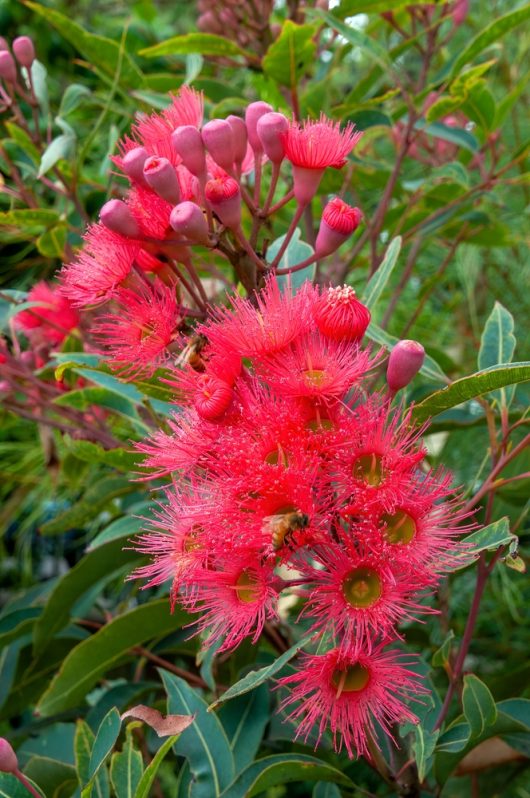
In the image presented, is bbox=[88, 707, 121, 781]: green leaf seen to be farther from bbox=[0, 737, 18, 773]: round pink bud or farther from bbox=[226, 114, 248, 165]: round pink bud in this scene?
bbox=[226, 114, 248, 165]: round pink bud

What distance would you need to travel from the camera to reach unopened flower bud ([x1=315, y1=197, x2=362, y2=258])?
2.49 feet

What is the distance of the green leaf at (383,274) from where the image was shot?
867 mm

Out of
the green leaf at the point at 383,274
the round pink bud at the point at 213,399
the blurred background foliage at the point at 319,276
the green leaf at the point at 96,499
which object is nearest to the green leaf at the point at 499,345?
the blurred background foliage at the point at 319,276

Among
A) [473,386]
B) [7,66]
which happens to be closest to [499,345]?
[473,386]

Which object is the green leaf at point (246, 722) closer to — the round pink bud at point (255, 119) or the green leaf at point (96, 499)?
the green leaf at point (96, 499)

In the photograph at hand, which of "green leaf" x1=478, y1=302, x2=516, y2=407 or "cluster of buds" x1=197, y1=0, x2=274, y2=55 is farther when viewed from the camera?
"cluster of buds" x1=197, y1=0, x2=274, y2=55

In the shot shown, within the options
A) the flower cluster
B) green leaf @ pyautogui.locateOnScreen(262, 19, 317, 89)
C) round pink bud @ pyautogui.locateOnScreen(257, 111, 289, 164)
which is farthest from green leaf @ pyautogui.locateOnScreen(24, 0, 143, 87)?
the flower cluster

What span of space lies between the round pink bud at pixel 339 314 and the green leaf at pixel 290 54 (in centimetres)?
54

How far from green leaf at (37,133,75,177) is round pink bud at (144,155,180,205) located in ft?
1.05

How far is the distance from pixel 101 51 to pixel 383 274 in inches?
26.3

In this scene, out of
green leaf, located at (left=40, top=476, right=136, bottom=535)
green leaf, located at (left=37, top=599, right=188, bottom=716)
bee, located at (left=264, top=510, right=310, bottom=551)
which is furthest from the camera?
green leaf, located at (left=40, top=476, right=136, bottom=535)

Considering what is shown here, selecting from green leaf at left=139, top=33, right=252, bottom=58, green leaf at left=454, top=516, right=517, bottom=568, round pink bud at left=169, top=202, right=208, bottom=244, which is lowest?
green leaf at left=454, top=516, right=517, bottom=568

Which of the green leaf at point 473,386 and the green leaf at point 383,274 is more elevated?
the green leaf at point 383,274

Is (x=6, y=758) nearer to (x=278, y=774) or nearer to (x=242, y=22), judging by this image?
(x=278, y=774)
